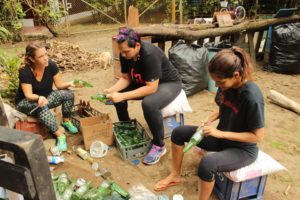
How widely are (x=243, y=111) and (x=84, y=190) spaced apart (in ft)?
4.83

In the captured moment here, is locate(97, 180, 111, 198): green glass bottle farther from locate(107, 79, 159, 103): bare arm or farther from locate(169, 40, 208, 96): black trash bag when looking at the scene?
locate(169, 40, 208, 96): black trash bag

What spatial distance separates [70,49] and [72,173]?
4688 mm

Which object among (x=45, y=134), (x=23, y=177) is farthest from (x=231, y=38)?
(x=23, y=177)

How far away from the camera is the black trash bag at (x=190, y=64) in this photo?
446 cm

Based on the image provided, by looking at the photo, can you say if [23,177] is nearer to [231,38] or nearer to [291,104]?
[291,104]

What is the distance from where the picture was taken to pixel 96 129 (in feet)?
10.8

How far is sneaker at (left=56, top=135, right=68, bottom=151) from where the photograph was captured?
337 cm

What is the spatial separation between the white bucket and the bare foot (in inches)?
30.8

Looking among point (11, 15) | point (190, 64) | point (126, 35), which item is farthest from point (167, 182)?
point (11, 15)

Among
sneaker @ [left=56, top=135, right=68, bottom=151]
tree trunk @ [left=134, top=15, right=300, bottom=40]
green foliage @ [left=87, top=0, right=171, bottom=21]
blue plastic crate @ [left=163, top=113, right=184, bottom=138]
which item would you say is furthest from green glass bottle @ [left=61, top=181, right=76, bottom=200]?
green foliage @ [left=87, top=0, right=171, bottom=21]

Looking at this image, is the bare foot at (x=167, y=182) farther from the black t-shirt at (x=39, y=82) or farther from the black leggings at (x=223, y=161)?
the black t-shirt at (x=39, y=82)

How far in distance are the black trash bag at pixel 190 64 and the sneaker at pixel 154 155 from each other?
5.36 ft

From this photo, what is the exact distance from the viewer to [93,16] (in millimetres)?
12828

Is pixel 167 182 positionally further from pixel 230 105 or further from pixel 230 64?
→ pixel 230 64
